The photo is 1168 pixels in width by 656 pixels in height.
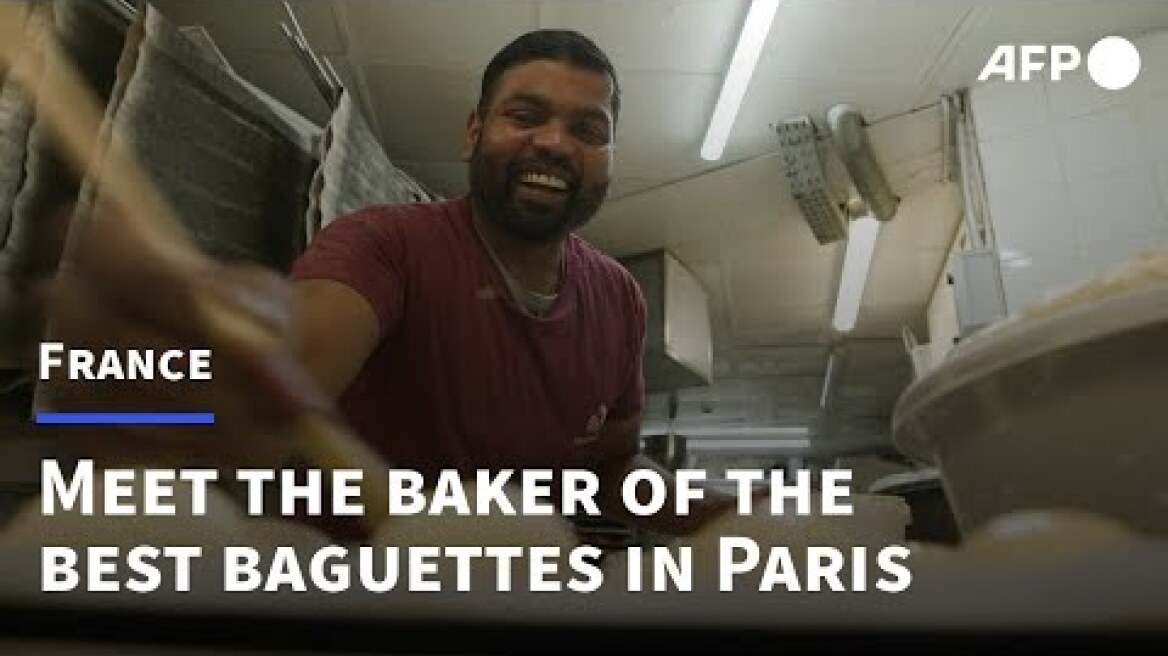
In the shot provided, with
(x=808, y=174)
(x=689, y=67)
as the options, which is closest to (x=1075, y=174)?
(x=808, y=174)

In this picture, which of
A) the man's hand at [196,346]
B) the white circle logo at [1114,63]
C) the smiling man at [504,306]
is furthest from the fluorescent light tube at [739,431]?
the man's hand at [196,346]

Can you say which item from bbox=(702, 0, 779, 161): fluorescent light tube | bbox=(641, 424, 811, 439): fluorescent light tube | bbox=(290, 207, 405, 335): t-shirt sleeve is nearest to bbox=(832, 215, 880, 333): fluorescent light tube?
bbox=(702, 0, 779, 161): fluorescent light tube

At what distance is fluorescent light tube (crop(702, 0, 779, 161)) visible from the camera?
2.03 meters

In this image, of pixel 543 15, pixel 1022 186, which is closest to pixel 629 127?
pixel 543 15

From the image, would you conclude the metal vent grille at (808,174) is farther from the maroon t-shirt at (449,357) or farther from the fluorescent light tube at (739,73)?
the maroon t-shirt at (449,357)

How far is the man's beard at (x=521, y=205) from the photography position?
42.4 inches

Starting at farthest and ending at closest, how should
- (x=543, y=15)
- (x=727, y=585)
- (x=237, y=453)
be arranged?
(x=543, y=15) < (x=237, y=453) < (x=727, y=585)

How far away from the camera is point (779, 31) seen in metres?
2.19

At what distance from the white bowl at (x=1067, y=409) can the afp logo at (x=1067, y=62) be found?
7.13 ft

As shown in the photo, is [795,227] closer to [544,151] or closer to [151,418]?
[544,151]

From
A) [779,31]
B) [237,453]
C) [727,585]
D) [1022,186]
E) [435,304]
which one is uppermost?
[779,31]

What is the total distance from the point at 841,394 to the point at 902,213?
3.10 m

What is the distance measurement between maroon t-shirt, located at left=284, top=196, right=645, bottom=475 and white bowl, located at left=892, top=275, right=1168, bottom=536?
593mm

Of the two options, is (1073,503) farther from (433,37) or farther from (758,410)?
(758,410)
